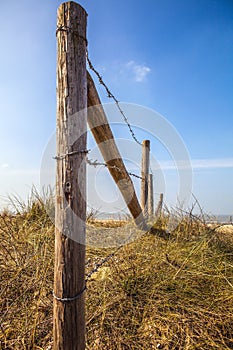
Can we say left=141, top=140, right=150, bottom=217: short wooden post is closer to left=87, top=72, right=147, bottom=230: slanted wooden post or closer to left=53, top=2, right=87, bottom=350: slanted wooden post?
left=87, top=72, right=147, bottom=230: slanted wooden post

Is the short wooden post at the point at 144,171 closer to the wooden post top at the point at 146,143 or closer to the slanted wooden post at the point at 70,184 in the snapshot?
the wooden post top at the point at 146,143

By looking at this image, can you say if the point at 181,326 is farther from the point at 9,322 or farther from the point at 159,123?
the point at 159,123

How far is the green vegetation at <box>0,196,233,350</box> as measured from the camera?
1.82 m

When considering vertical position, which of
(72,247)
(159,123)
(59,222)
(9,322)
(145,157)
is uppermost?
(159,123)

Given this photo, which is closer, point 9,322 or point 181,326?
point 181,326

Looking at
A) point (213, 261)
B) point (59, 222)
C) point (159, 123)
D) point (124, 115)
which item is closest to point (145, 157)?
point (124, 115)

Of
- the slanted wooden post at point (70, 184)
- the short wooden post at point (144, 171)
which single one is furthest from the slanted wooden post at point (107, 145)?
the short wooden post at point (144, 171)

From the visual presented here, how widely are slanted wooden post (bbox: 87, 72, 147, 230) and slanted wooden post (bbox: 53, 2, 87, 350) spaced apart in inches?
30.2

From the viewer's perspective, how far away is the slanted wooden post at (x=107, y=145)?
97.0 inches

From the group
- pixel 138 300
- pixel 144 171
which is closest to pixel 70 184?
pixel 138 300

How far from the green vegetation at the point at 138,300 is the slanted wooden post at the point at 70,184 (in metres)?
0.49

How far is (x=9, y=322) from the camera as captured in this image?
6.61 feet

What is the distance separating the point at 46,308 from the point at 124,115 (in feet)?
8.61

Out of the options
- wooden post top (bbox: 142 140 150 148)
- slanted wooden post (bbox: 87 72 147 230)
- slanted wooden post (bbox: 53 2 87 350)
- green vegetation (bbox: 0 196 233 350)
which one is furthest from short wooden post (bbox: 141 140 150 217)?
slanted wooden post (bbox: 53 2 87 350)
